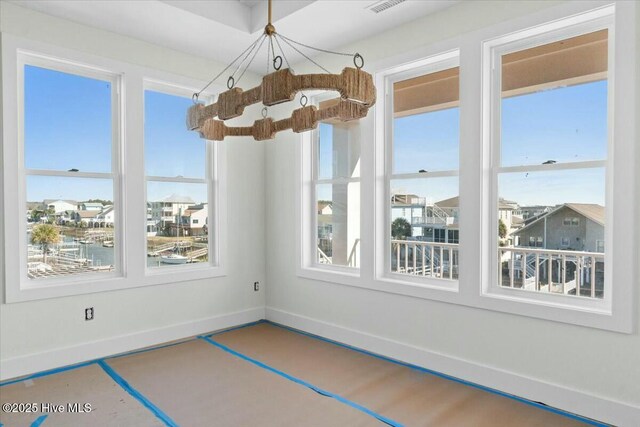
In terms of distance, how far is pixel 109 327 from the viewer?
3.89m

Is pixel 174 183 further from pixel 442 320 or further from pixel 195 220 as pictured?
pixel 442 320

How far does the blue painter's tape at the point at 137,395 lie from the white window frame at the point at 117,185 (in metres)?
0.73

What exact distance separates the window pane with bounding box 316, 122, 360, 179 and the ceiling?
88 centimetres

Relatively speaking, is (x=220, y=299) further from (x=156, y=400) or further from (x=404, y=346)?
(x=404, y=346)

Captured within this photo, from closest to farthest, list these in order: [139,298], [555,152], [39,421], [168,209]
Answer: [39,421]
[555,152]
[139,298]
[168,209]

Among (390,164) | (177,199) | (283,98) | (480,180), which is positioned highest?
(283,98)

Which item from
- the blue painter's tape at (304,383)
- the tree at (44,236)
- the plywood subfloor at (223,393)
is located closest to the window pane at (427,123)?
the blue painter's tape at (304,383)

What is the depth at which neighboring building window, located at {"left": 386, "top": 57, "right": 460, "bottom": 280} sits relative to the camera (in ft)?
11.8

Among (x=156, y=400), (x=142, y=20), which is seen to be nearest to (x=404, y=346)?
(x=156, y=400)

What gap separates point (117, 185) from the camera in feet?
13.2

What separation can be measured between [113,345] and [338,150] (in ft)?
9.84

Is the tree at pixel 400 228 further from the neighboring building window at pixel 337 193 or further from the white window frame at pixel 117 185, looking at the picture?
the white window frame at pixel 117 185

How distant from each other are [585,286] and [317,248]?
2731 mm

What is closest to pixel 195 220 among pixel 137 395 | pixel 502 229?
pixel 137 395
